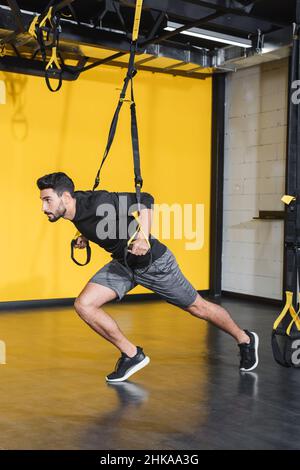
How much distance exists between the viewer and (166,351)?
4.55m

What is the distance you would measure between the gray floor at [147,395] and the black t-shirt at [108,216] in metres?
0.89

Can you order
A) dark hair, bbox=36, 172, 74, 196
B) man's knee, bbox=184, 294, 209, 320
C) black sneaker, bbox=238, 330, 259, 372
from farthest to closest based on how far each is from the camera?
1. black sneaker, bbox=238, 330, 259, 372
2. man's knee, bbox=184, 294, 209, 320
3. dark hair, bbox=36, 172, 74, 196

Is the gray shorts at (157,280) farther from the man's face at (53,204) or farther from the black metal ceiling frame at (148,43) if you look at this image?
the black metal ceiling frame at (148,43)

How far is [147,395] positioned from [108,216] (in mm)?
1071

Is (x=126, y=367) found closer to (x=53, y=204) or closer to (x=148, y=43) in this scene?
(x=53, y=204)

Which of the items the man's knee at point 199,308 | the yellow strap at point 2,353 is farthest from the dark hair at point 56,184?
the yellow strap at point 2,353

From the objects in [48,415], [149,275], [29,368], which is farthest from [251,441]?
[29,368]

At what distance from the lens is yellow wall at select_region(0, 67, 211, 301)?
258 inches

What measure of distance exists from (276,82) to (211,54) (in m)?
Answer: 0.88

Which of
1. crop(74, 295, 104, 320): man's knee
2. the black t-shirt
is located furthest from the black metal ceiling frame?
crop(74, 295, 104, 320): man's knee

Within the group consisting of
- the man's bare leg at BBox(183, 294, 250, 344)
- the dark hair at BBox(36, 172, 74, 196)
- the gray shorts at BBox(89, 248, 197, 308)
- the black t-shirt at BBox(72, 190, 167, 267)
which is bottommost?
the man's bare leg at BBox(183, 294, 250, 344)

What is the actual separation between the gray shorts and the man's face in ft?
1.63

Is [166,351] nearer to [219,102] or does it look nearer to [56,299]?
[56,299]

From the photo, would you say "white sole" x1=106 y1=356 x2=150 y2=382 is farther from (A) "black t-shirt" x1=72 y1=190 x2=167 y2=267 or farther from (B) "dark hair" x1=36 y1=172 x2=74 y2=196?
(B) "dark hair" x1=36 y1=172 x2=74 y2=196
